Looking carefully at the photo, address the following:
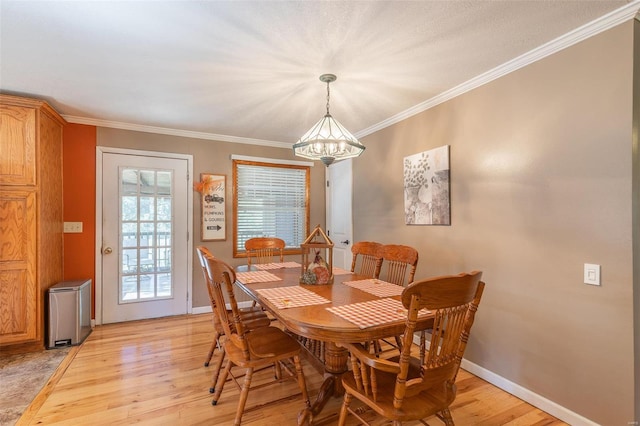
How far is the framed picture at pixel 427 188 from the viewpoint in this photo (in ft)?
8.96

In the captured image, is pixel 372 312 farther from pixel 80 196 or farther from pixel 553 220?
pixel 80 196

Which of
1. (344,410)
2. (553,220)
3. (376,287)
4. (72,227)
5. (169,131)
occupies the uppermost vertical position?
(169,131)

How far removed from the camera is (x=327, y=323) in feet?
4.68

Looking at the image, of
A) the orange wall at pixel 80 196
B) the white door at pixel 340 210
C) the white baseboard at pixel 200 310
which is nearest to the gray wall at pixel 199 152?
the white baseboard at pixel 200 310

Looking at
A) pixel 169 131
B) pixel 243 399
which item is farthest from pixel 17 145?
pixel 243 399

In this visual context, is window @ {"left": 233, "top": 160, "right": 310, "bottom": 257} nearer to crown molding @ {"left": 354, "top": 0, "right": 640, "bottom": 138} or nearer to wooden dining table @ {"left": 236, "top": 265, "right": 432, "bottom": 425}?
wooden dining table @ {"left": 236, "top": 265, "right": 432, "bottom": 425}

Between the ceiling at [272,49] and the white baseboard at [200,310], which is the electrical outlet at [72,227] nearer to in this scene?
the ceiling at [272,49]

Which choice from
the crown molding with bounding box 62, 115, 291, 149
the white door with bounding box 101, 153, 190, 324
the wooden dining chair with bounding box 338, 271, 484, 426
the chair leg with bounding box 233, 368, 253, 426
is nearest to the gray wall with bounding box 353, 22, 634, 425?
the wooden dining chair with bounding box 338, 271, 484, 426

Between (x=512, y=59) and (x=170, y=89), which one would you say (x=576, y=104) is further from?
(x=170, y=89)

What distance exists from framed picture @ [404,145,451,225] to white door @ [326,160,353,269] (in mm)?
1107

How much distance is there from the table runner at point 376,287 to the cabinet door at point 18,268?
9.37 feet

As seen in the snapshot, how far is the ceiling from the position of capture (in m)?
1.65

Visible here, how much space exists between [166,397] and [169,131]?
2920 mm

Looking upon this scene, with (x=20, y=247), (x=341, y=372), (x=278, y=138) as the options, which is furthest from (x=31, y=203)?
(x=341, y=372)
